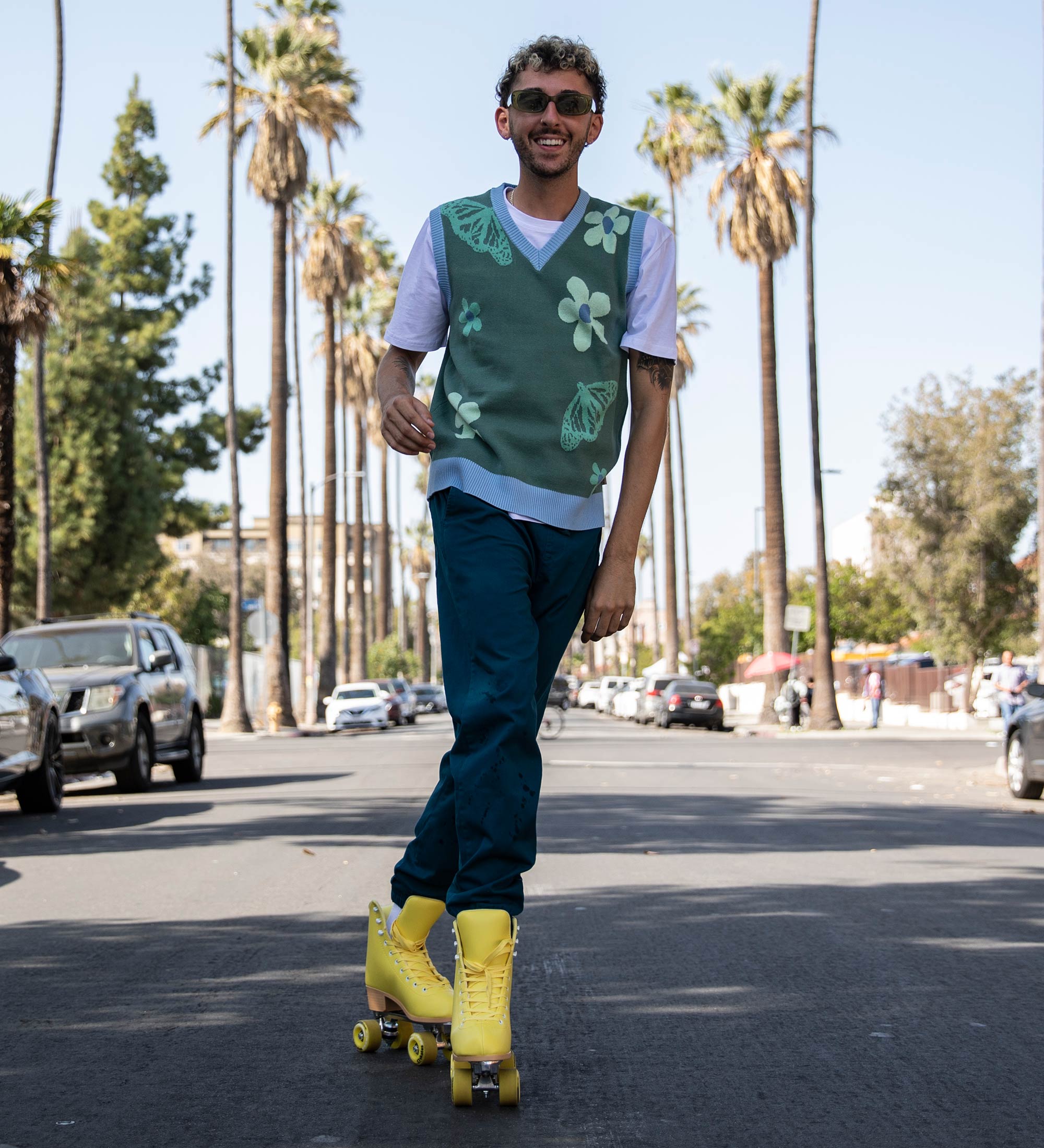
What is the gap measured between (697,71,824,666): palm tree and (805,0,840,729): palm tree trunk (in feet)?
7.01

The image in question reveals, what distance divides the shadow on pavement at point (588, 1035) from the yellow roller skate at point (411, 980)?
8cm

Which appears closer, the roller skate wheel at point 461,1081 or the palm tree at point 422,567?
the roller skate wheel at point 461,1081

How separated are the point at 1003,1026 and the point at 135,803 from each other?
33.4ft

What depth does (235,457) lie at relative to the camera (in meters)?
33.7

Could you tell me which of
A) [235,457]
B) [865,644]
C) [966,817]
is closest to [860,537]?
[865,644]

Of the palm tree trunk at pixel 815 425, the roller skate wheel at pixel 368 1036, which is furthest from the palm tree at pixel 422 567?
the roller skate wheel at pixel 368 1036

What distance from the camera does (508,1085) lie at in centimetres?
331

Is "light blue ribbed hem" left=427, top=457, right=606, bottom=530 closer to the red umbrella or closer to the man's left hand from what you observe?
the man's left hand

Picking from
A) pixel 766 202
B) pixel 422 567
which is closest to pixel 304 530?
pixel 766 202

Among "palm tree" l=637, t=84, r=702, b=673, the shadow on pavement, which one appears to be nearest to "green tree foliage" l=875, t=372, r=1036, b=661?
"palm tree" l=637, t=84, r=702, b=673

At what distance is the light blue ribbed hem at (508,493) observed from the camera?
11.3ft

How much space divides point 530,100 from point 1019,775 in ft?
39.4

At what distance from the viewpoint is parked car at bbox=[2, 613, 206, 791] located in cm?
1377

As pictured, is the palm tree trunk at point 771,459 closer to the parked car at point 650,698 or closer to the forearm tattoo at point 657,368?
the parked car at point 650,698
